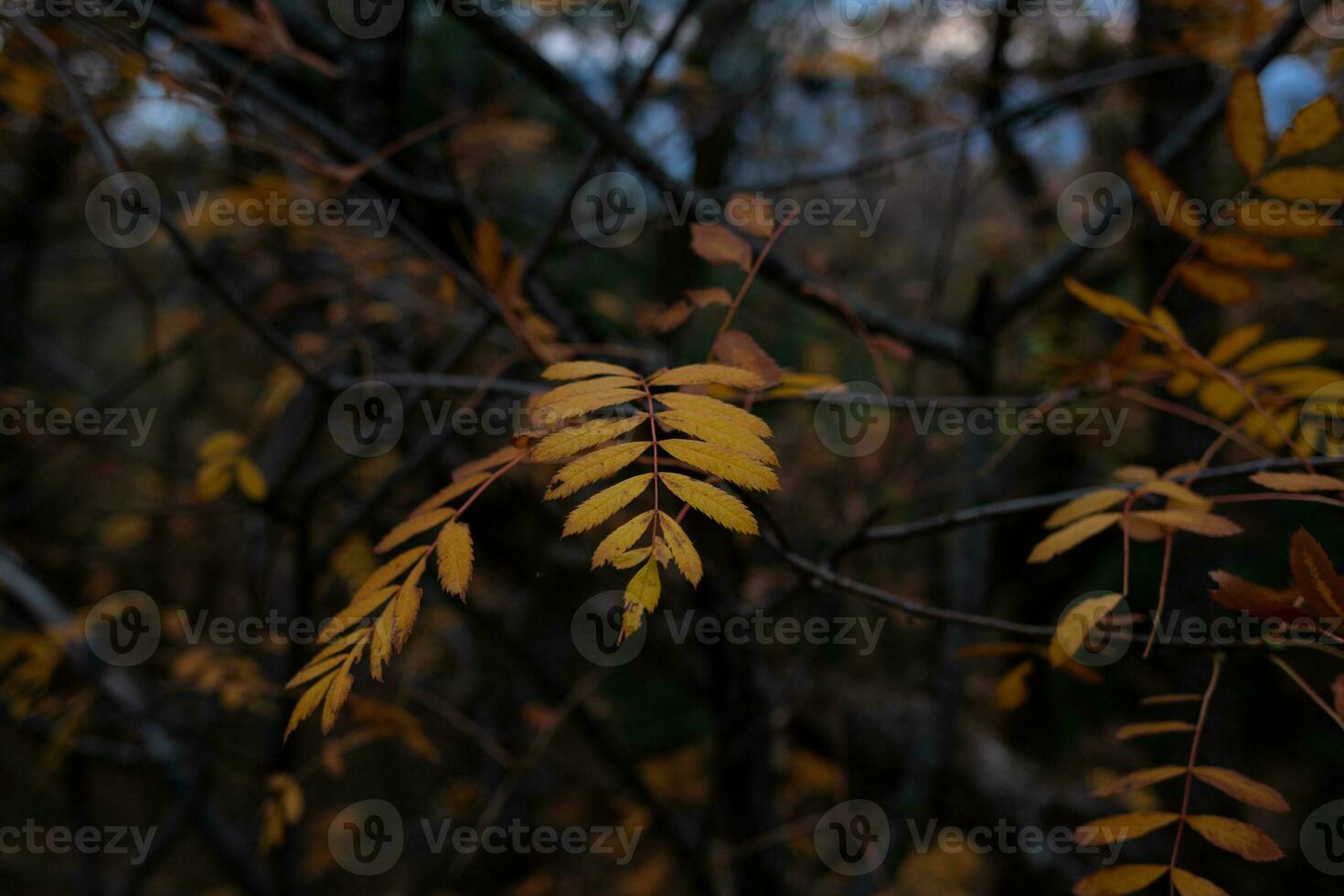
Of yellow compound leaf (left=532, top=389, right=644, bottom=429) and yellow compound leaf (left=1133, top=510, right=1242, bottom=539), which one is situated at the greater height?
yellow compound leaf (left=1133, top=510, right=1242, bottom=539)

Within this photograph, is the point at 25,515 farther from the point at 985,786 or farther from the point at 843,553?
the point at 985,786

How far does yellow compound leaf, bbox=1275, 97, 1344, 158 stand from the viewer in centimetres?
58

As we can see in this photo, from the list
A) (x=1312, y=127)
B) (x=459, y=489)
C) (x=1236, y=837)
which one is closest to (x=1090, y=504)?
(x=1236, y=837)

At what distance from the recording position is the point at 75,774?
2109 millimetres

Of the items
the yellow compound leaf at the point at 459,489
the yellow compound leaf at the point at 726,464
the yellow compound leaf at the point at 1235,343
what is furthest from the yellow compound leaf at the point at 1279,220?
the yellow compound leaf at the point at 459,489

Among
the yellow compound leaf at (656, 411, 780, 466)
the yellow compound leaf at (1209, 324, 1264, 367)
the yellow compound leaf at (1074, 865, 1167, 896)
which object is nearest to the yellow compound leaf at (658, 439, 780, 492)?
the yellow compound leaf at (656, 411, 780, 466)

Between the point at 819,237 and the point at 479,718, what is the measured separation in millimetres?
3492

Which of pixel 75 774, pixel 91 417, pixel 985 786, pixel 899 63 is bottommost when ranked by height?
pixel 75 774

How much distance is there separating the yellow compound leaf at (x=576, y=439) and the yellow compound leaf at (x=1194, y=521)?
428mm

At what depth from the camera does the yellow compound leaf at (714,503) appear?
0.43 m

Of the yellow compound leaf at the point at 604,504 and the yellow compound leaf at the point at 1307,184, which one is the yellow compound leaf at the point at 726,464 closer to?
the yellow compound leaf at the point at 604,504

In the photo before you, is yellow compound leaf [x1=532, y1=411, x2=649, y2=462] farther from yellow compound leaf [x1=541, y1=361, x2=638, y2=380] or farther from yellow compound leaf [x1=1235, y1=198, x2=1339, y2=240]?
yellow compound leaf [x1=1235, y1=198, x2=1339, y2=240]

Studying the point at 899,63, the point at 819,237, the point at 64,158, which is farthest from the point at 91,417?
the point at 819,237

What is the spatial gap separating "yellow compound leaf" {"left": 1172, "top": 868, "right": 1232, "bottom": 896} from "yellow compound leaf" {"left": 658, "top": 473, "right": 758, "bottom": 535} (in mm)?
401
